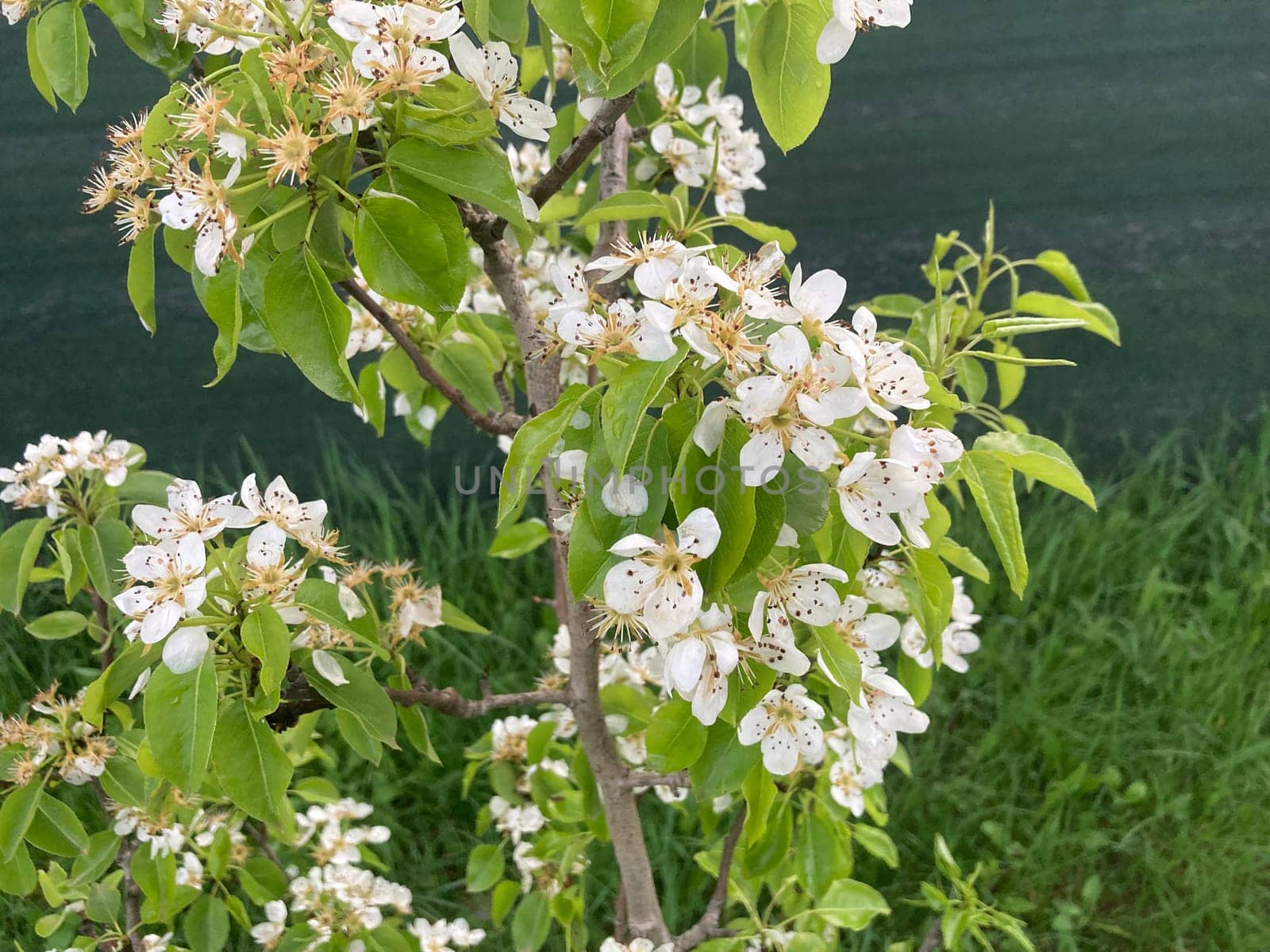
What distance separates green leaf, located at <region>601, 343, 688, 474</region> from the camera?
417mm

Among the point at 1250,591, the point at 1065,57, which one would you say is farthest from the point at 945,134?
the point at 1250,591

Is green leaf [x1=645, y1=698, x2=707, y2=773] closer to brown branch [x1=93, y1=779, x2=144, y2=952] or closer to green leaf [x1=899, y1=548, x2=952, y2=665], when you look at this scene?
green leaf [x1=899, y1=548, x2=952, y2=665]

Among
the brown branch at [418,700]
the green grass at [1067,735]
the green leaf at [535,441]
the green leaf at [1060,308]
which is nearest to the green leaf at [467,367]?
the brown branch at [418,700]

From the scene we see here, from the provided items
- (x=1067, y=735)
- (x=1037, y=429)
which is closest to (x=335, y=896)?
(x=1067, y=735)

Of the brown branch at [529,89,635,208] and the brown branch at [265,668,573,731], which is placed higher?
the brown branch at [529,89,635,208]

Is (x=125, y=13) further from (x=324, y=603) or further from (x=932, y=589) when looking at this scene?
(x=932, y=589)

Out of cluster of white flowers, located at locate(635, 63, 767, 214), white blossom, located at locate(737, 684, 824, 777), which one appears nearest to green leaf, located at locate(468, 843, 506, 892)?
white blossom, located at locate(737, 684, 824, 777)

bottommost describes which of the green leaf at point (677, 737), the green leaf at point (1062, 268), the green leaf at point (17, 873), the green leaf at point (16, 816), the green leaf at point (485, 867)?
the green leaf at point (485, 867)

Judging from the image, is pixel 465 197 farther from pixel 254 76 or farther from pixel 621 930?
pixel 621 930

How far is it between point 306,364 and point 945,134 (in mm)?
1658

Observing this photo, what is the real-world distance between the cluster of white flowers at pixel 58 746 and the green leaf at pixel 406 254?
518 mm

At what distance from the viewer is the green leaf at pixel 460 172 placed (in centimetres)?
48

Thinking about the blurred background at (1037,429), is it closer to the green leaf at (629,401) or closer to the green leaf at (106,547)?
the green leaf at (106,547)

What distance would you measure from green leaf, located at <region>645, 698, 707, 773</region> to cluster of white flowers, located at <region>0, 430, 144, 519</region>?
0.54m
